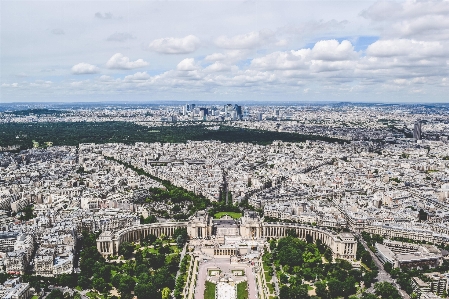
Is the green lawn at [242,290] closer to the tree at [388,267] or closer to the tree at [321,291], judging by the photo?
the tree at [321,291]

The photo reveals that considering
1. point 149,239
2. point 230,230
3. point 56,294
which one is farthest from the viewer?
point 230,230

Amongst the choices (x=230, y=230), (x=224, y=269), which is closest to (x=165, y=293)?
(x=224, y=269)

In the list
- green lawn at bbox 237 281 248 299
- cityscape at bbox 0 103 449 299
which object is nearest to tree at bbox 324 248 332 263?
cityscape at bbox 0 103 449 299

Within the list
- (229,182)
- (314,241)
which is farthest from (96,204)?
(314,241)

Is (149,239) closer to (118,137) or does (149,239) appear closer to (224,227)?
(224,227)

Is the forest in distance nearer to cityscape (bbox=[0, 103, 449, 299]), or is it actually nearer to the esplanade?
cityscape (bbox=[0, 103, 449, 299])

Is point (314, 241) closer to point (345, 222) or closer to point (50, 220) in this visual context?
point (345, 222)
